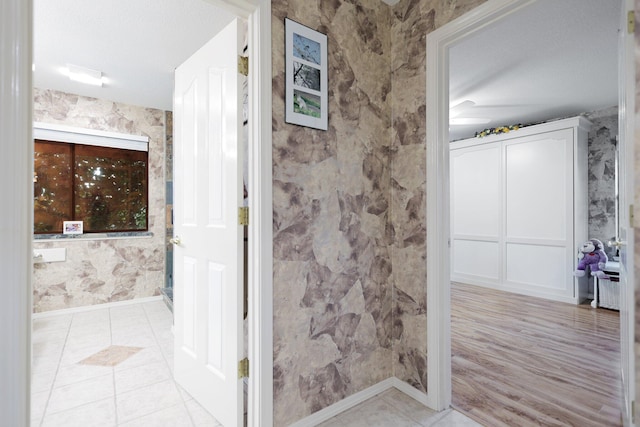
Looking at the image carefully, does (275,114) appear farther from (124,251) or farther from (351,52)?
(124,251)

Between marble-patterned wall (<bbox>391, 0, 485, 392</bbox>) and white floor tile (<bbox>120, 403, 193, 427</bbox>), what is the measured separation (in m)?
1.33

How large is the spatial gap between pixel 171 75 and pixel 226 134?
2115 millimetres

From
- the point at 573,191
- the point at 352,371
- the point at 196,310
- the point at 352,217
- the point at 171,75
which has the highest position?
the point at 171,75

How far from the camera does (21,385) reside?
99 centimetres

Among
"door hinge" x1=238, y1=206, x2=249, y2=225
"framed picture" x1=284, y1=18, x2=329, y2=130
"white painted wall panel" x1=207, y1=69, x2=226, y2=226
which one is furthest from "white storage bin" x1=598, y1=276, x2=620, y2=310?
"white painted wall panel" x1=207, y1=69, x2=226, y2=226

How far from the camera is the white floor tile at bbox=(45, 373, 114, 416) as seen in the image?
6.30 ft

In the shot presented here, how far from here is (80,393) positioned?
204 cm

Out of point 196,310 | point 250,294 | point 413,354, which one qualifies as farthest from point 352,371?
point 196,310

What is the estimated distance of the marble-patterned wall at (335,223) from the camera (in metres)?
1.64

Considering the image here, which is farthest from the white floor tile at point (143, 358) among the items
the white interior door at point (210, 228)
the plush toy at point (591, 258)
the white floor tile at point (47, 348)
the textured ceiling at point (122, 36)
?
the plush toy at point (591, 258)

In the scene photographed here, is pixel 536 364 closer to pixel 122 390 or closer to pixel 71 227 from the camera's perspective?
pixel 122 390

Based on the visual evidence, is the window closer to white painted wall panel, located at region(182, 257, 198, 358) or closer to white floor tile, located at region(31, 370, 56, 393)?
white floor tile, located at region(31, 370, 56, 393)

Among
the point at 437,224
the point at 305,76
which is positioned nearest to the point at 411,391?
the point at 437,224

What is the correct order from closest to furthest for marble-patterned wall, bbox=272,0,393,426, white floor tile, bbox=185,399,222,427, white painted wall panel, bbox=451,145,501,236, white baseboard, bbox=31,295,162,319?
marble-patterned wall, bbox=272,0,393,426 < white floor tile, bbox=185,399,222,427 < white baseboard, bbox=31,295,162,319 < white painted wall panel, bbox=451,145,501,236
